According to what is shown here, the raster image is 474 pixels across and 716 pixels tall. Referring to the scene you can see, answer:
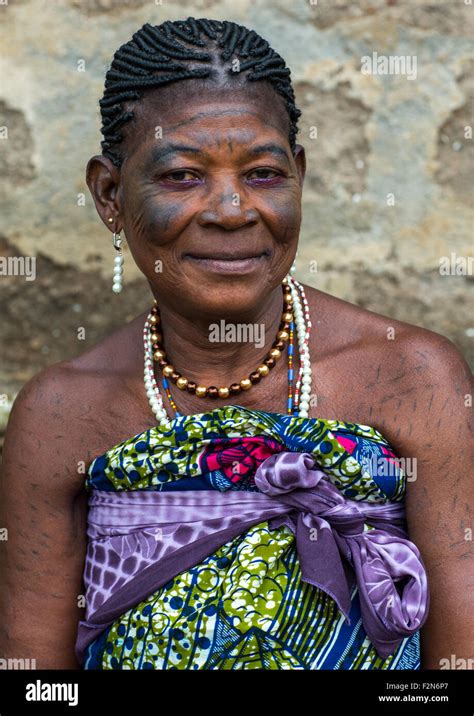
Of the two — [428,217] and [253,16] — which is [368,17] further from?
[428,217]

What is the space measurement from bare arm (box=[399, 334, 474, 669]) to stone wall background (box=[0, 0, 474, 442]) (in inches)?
42.2

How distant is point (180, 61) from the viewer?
2.66 m

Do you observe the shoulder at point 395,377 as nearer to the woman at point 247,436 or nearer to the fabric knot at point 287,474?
the woman at point 247,436

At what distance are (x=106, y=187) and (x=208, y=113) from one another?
1.27ft

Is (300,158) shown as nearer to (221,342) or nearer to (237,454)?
(221,342)

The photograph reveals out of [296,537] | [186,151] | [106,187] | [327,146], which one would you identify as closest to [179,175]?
[186,151]

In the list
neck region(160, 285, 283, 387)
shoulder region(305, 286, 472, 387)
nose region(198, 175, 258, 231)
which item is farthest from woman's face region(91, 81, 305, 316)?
shoulder region(305, 286, 472, 387)

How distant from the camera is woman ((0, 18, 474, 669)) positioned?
264 centimetres

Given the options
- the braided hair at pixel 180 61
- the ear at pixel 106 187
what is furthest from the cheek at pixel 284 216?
the ear at pixel 106 187

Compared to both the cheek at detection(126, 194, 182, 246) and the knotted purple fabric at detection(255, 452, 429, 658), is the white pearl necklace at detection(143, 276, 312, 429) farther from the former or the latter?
the cheek at detection(126, 194, 182, 246)

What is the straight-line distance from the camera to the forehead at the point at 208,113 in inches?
103

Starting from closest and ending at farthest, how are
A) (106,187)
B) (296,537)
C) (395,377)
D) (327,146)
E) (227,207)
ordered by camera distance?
(227,207), (296,537), (395,377), (106,187), (327,146)

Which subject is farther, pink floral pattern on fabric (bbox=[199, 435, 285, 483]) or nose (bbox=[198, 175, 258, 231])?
pink floral pattern on fabric (bbox=[199, 435, 285, 483])

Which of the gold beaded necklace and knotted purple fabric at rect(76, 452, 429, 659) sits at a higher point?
the gold beaded necklace
